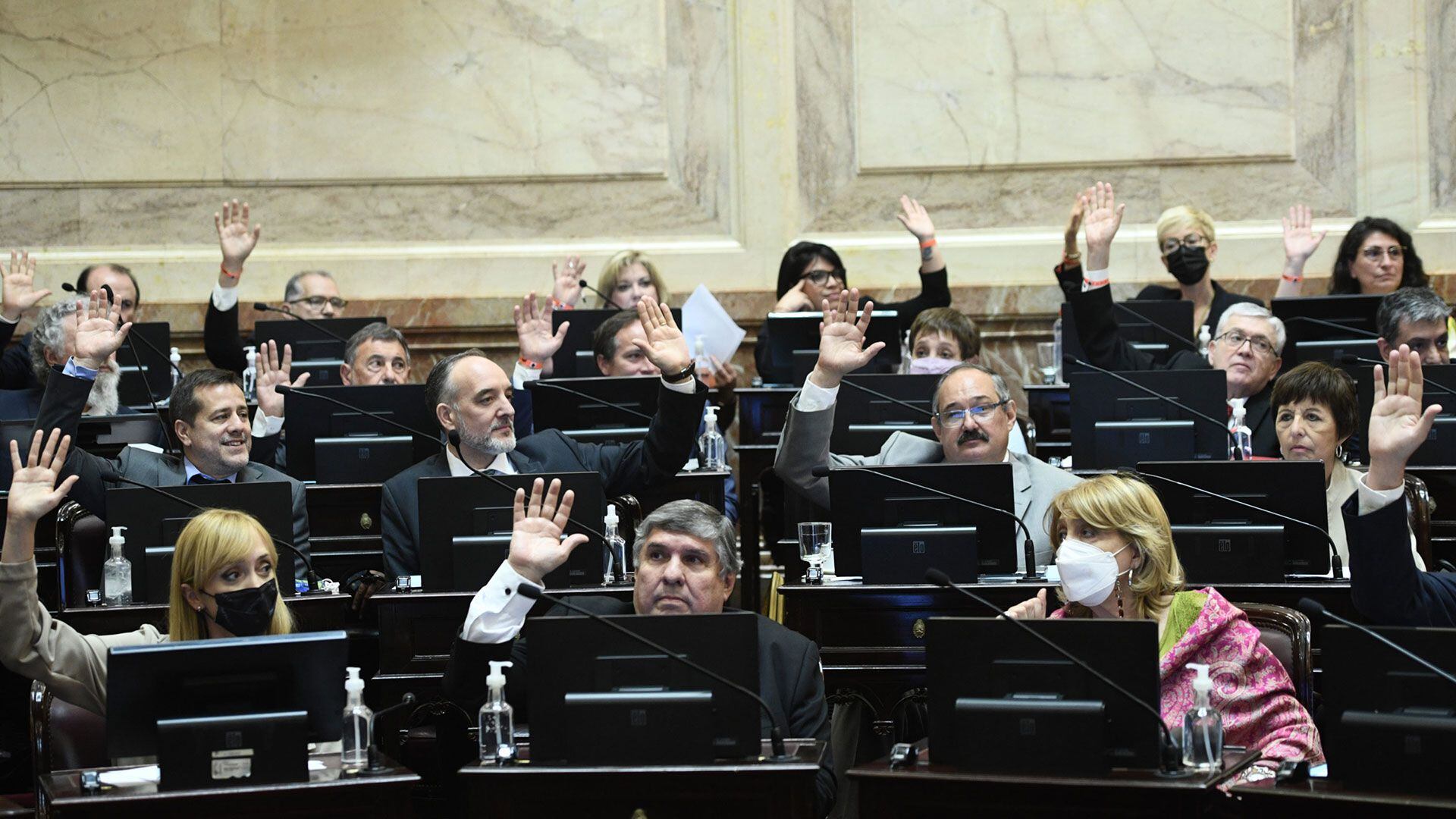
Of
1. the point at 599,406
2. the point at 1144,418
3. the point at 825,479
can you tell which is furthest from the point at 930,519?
the point at 599,406

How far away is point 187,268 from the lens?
8008 millimetres

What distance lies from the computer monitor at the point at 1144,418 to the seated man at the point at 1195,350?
0.72ft

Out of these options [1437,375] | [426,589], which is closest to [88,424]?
[426,589]

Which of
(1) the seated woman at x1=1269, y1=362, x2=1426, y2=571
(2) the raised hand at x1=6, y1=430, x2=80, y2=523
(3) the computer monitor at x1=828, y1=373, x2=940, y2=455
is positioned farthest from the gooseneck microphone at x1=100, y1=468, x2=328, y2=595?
(1) the seated woman at x1=1269, y1=362, x2=1426, y2=571

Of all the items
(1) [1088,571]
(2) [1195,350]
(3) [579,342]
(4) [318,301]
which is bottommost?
(1) [1088,571]

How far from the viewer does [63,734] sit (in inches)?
143

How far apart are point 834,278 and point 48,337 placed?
9.91 ft

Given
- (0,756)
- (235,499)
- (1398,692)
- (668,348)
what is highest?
(668,348)

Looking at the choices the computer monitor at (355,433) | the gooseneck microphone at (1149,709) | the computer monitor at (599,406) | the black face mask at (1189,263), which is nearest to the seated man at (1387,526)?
the gooseneck microphone at (1149,709)

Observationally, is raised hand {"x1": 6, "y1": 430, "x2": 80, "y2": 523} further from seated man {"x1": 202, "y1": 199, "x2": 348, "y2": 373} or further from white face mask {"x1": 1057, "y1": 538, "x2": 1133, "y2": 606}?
seated man {"x1": 202, "y1": 199, "x2": 348, "y2": 373}

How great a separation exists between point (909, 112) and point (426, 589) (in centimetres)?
427

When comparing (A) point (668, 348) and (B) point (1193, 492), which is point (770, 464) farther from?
(B) point (1193, 492)

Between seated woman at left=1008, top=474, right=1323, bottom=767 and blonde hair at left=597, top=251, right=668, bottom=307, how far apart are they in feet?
11.9

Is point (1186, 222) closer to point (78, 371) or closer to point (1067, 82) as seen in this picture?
point (1067, 82)
